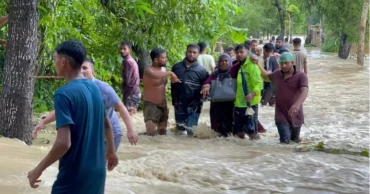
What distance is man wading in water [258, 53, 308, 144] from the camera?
30.1ft

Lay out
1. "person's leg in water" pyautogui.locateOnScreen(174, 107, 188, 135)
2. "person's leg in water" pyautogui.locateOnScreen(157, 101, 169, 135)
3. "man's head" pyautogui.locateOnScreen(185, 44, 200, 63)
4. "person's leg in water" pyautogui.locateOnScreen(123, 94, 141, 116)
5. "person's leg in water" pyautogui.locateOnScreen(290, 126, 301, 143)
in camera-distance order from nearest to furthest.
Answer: "person's leg in water" pyautogui.locateOnScreen(290, 126, 301, 143), "man's head" pyautogui.locateOnScreen(185, 44, 200, 63), "person's leg in water" pyautogui.locateOnScreen(157, 101, 169, 135), "person's leg in water" pyautogui.locateOnScreen(174, 107, 188, 135), "person's leg in water" pyautogui.locateOnScreen(123, 94, 141, 116)

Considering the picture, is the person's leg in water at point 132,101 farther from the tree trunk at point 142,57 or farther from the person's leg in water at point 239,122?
the tree trunk at point 142,57

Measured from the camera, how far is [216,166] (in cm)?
814

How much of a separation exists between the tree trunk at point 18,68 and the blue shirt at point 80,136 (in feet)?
14.6

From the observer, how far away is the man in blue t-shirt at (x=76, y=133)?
3.71 metres

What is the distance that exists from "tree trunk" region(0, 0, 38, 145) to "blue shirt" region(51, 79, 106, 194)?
14.6ft

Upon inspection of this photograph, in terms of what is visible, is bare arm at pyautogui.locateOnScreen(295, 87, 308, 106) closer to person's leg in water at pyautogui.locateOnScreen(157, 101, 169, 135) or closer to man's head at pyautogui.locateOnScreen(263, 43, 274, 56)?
person's leg in water at pyautogui.locateOnScreen(157, 101, 169, 135)

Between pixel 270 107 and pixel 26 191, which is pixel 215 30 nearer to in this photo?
pixel 270 107

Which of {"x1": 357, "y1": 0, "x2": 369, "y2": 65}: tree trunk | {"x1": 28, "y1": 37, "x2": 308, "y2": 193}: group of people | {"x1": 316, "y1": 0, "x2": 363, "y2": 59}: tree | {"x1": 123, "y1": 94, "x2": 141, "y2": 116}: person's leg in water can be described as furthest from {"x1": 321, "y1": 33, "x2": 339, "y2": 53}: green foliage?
{"x1": 28, "y1": 37, "x2": 308, "y2": 193}: group of people

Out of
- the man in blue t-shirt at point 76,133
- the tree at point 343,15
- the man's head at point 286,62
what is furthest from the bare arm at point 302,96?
the tree at point 343,15

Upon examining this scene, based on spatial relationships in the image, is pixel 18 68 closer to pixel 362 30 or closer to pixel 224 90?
pixel 224 90

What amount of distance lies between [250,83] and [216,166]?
7.33ft

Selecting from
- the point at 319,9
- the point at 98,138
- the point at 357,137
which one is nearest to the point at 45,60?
the point at 357,137

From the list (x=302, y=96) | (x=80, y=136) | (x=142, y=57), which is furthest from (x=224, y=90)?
(x=80, y=136)
